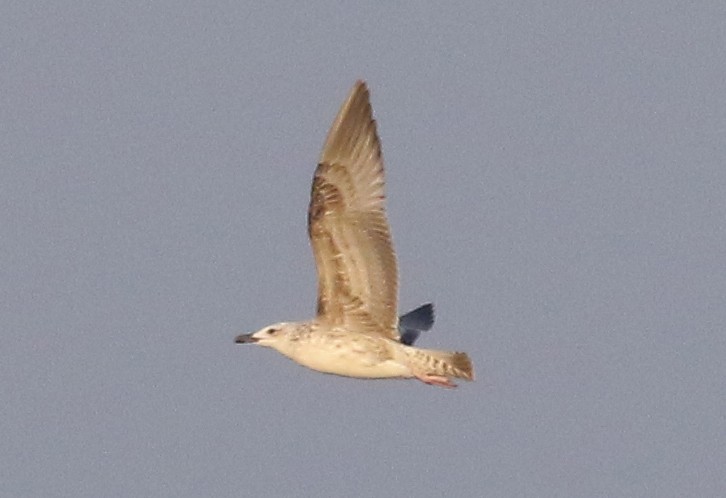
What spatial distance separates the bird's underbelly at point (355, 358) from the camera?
814 inches

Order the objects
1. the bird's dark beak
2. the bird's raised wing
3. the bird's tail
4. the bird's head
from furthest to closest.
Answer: the bird's dark beak → the bird's head → the bird's tail → the bird's raised wing

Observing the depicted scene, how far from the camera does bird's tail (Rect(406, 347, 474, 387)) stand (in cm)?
2062

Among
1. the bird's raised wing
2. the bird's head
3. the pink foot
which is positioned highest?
the bird's raised wing

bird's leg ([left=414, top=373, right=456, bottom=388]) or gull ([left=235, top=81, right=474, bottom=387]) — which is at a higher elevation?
gull ([left=235, top=81, right=474, bottom=387])

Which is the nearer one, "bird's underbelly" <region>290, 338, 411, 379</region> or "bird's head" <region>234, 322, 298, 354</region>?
"bird's underbelly" <region>290, 338, 411, 379</region>

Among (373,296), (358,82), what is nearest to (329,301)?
(373,296)

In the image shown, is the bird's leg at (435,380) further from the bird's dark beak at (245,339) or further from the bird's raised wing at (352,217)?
the bird's dark beak at (245,339)

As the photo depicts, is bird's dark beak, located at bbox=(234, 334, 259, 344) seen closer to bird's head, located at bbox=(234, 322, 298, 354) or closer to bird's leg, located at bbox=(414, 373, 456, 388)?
bird's head, located at bbox=(234, 322, 298, 354)

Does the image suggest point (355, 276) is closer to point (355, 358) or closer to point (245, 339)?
point (355, 358)

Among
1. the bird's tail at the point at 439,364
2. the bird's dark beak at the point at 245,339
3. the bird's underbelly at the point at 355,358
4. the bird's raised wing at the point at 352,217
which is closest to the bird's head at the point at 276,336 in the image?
the bird's dark beak at the point at 245,339

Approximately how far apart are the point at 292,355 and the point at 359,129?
2.22m

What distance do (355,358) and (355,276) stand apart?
0.78 metres

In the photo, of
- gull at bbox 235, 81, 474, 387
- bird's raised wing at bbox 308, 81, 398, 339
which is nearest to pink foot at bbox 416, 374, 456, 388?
gull at bbox 235, 81, 474, 387

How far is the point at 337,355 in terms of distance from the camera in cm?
2069
